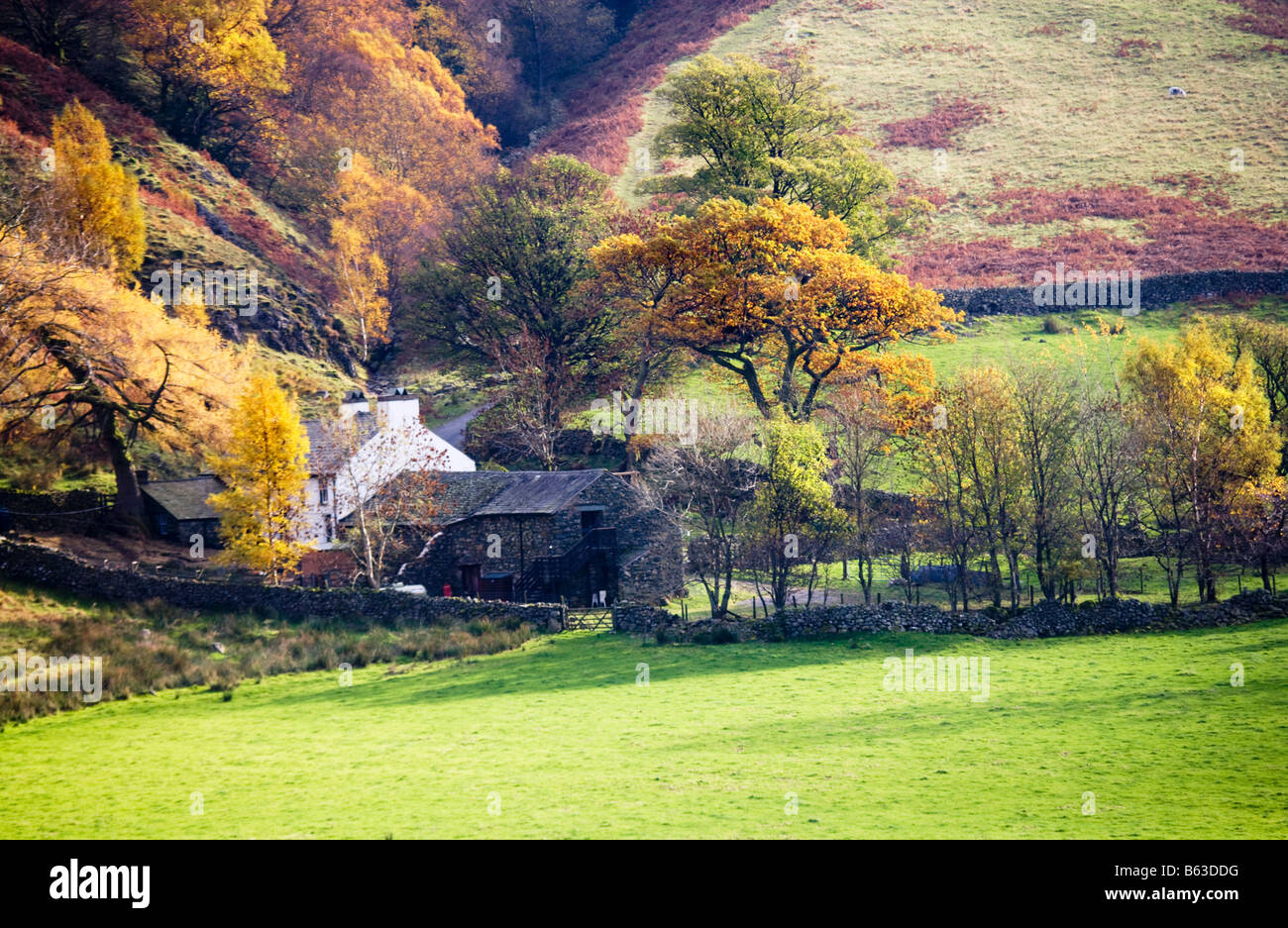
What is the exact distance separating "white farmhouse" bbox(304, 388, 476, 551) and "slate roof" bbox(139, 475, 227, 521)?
15.1 ft

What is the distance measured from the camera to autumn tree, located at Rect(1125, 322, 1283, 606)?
3744 cm

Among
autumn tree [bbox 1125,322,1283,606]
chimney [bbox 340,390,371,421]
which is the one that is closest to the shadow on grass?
autumn tree [bbox 1125,322,1283,606]

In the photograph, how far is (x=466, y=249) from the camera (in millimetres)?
64312

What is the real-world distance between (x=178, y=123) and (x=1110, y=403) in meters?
75.0

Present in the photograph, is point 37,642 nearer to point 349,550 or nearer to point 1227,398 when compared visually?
point 349,550

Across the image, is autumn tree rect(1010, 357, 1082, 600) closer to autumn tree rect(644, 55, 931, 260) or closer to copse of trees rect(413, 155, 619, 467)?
autumn tree rect(644, 55, 931, 260)

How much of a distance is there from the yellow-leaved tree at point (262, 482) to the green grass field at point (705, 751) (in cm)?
1038

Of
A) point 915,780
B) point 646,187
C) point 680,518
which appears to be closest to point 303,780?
point 915,780

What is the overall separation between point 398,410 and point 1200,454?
119 ft

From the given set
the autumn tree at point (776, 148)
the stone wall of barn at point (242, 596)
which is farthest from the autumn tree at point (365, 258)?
the stone wall of barn at point (242, 596)

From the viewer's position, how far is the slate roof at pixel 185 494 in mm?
47438

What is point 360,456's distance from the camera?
48.9 metres

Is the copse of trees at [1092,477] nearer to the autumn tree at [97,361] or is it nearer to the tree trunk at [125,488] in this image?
the autumn tree at [97,361]
